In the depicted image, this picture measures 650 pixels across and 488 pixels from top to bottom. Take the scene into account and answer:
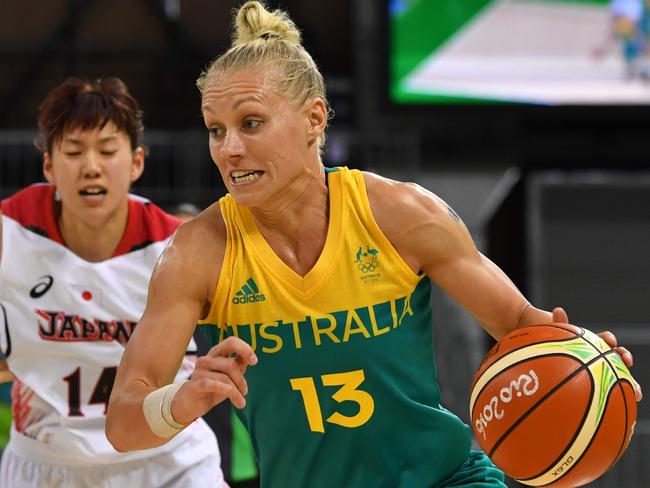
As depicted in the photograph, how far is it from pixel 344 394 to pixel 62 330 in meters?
1.23

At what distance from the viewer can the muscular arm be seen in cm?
315

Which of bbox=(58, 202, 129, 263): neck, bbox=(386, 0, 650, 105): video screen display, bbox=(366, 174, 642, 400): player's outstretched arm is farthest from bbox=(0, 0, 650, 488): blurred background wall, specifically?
bbox=(366, 174, 642, 400): player's outstretched arm

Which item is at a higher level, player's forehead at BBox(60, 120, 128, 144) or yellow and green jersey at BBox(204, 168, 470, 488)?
player's forehead at BBox(60, 120, 128, 144)

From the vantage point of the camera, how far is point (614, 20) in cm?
928

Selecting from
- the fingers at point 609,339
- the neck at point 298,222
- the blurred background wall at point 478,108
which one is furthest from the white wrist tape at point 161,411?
the blurred background wall at point 478,108

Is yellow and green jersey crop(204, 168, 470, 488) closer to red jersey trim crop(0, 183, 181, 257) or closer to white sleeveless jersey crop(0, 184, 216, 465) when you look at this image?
white sleeveless jersey crop(0, 184, 216, 465)

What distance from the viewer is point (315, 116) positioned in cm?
323

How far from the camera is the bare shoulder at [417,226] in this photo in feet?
10.3

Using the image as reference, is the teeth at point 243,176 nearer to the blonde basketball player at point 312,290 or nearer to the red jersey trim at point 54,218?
the blonde basketball player at point 312,290

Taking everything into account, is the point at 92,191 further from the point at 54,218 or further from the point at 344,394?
the point at 344,394

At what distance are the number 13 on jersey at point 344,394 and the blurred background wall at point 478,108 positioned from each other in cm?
575

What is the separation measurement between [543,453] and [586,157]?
23.7 feet

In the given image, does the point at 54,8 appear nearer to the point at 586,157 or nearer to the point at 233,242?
the point at 586,157

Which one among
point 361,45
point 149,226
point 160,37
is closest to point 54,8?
point 160,37
